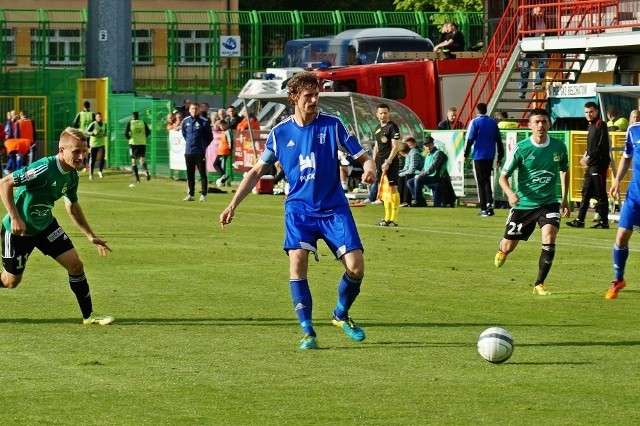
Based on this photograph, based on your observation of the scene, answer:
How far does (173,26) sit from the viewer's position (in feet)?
184

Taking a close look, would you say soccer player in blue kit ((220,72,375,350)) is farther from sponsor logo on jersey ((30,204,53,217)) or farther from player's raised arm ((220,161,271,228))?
sponsor logo on jersey ((30,204,53,217))

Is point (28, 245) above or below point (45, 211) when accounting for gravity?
below

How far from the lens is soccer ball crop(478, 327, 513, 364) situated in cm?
981

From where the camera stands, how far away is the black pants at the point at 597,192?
2323cm

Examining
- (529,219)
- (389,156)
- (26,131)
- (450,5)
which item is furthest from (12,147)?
(450,5)

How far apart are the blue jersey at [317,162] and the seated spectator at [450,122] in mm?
21598

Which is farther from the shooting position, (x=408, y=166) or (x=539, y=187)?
(x=408, y=166)

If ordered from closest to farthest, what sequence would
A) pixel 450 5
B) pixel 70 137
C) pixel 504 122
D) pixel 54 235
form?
1. pixel 70 137
2. pixel 54 235
3. pixel 504 122
4. pixel 450 5

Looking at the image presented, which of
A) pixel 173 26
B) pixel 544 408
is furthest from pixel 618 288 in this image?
pixel 173 26

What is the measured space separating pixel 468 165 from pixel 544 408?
21.0 m

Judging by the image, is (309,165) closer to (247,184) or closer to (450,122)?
(247,184)

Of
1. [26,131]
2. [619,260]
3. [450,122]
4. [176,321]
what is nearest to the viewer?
[176,321]

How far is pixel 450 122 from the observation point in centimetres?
3219

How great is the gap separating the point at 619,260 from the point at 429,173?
567 inches
